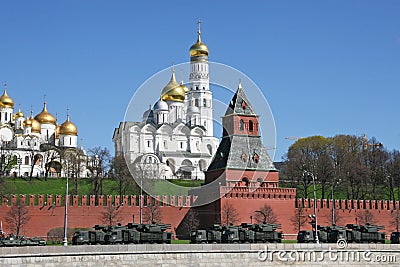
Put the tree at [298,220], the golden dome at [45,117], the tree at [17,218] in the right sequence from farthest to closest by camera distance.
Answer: the golden dome at [45,117]
the tree at [298,220]
the tree at [17,218]

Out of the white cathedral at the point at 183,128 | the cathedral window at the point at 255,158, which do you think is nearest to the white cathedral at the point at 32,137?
the white cathedral at the point at 183,128

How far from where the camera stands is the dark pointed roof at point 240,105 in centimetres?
5466

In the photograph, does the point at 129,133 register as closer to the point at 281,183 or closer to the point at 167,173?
the point at 167,173

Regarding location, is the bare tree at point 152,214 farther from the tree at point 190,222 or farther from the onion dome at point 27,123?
the onion dome at point 27,123

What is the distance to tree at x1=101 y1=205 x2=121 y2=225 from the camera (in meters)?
50.7

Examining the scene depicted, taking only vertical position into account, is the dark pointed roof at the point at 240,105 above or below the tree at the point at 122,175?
above

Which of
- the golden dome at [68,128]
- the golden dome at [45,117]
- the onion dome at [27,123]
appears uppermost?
the golden dome at [45,117]

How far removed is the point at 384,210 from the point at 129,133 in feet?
105

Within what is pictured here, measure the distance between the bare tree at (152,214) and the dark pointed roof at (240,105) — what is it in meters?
9.45

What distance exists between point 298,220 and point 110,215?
14502 mm

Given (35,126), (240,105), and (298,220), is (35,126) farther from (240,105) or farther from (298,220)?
(298,220)

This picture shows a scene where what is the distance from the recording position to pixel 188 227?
51.9 metres

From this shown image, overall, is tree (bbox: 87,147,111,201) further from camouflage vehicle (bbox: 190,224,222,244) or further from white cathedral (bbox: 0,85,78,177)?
camouflage vehicle (bbox: 190,224,222,244)

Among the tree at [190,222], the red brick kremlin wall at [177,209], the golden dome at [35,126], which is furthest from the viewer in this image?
the golden dome at [35,126]
